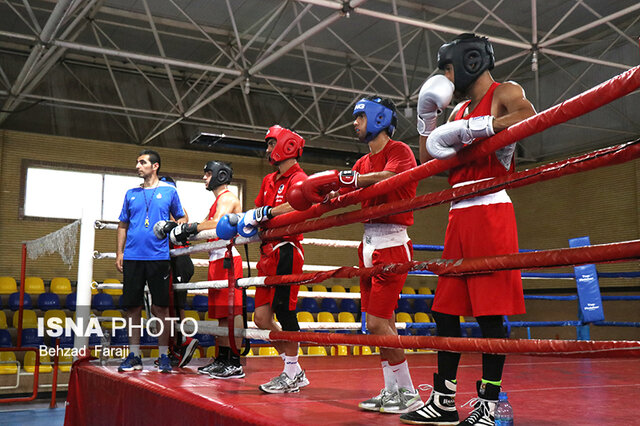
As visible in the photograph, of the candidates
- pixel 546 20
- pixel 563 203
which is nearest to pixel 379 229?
pixel 546 20

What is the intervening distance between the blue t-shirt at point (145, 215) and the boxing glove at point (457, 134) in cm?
224

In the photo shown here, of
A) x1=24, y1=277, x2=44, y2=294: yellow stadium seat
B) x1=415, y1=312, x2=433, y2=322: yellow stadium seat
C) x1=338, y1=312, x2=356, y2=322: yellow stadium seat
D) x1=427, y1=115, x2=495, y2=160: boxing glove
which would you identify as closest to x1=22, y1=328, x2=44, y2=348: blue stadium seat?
x1=24, y1=277, x2=44, y2=294: yellow stadium seat

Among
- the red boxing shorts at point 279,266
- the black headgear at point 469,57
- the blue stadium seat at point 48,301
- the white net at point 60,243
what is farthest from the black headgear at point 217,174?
the blue stadium seat at point 48,301

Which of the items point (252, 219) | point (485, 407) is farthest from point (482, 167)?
point (252, 219)

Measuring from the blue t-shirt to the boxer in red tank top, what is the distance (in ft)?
6.79

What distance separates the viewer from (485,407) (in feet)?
6.01

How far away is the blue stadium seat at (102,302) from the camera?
10.0 metres

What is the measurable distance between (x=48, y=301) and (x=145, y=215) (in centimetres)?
683

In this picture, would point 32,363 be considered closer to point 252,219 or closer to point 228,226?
point 228,226

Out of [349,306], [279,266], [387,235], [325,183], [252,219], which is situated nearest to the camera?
[325,183]

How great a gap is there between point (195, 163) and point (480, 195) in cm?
1096

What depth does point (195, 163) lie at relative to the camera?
1234 cm

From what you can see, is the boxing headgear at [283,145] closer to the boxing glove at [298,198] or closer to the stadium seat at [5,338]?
the boxing glove at [298,198]

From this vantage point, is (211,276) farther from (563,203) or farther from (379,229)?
(563,203)
